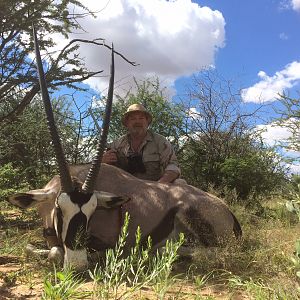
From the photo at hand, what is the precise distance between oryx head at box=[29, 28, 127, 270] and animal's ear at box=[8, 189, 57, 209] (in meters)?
0.26

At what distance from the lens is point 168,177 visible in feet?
17.7

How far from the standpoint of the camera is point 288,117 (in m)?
6.68

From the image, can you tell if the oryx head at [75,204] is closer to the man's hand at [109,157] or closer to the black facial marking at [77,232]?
the black facial marking at [77,232]

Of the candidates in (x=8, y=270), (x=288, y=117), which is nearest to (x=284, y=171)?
(x=288, y=117)

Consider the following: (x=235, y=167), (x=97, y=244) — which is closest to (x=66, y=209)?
(x=97, y=244)

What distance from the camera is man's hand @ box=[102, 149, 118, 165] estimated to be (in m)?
5.58

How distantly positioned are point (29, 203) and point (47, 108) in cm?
89

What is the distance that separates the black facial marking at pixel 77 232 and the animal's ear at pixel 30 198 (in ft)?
1.91

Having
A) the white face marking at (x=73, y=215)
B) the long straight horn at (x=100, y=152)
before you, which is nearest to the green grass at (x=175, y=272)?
the white face marking at (x=73, y=215)

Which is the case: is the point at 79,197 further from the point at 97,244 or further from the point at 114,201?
the point at 97,244

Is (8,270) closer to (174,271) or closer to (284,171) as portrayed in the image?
(174,271)

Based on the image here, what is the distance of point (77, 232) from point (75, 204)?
0.25 metres

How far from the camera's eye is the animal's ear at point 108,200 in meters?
4.10

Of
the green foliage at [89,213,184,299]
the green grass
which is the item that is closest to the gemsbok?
the green grass
